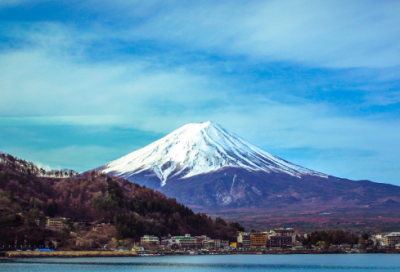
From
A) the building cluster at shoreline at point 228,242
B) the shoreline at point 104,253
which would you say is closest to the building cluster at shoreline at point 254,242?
the building cluster at shoreline at point 228,242

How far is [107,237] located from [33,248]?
1518 cm

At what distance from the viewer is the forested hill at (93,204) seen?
10594 cm

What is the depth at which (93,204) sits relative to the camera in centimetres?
11775

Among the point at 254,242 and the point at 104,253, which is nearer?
the point at 104,253

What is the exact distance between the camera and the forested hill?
106 m

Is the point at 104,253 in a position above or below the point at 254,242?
below

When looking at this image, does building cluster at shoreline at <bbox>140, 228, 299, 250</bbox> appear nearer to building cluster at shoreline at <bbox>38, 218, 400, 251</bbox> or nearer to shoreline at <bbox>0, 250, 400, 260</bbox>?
building cluster at shoreline at <bbox>38, 218, 400, 251</bbox>

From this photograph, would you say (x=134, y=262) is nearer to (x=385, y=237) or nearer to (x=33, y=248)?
(x=33, y=248)

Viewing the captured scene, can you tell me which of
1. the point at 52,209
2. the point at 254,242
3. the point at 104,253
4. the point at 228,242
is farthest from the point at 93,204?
the point at 254,242

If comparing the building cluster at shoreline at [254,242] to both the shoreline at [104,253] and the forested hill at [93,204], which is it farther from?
the forested hill at [93,204]

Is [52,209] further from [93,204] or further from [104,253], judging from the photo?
[104,253]

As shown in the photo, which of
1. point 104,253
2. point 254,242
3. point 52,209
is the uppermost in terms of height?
point 52,209

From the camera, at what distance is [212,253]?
374ft

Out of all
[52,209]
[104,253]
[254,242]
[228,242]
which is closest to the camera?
[104,253]
